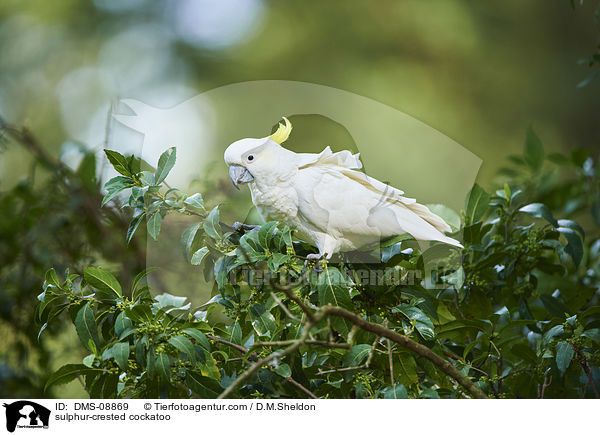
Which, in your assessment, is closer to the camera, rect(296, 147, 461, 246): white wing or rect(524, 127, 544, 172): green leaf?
rect(296, 147, 461, 246): white wing

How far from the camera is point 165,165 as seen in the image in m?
0.54

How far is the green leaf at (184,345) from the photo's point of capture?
0.48 metres

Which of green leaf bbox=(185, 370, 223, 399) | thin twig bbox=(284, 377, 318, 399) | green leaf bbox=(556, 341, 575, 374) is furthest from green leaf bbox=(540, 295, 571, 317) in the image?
green leaf bbox=(185, 370, 223, 399)

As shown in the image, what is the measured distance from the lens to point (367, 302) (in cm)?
57

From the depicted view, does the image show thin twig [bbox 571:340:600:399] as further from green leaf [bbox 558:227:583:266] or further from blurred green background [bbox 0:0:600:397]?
blurred green background [bbox 0:0:600:397]

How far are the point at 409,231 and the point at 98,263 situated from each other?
26.7 inches

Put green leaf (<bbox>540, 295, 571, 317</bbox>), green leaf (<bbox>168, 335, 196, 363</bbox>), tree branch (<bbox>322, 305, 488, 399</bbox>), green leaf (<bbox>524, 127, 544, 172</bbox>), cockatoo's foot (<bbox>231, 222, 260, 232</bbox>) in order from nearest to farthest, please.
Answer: tree branch (<bbox>322, 305, 488, 399</bbox>), green leaf (<bbox>168, 335, 196, 363</bbox>), cockatoo's foot (<bbox>231, 222, 260, 232</bbox>), green leaf (<bbox>540, 295, 571, 317</bbox>), green leaf (<bbox>524, 127, 544, 172</bbox>)

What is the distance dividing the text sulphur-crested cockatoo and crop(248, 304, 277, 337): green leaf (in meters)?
0.12

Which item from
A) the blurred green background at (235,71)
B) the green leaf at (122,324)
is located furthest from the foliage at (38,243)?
the green leaf at (122,324)

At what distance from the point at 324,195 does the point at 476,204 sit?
0.84 feet

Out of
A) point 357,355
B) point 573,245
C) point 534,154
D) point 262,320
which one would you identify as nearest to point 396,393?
point 357,355

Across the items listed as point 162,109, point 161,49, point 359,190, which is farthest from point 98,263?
point 359,190

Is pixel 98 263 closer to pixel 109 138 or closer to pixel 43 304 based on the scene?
pixel 109 138

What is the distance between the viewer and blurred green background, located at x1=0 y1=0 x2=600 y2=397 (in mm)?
987
